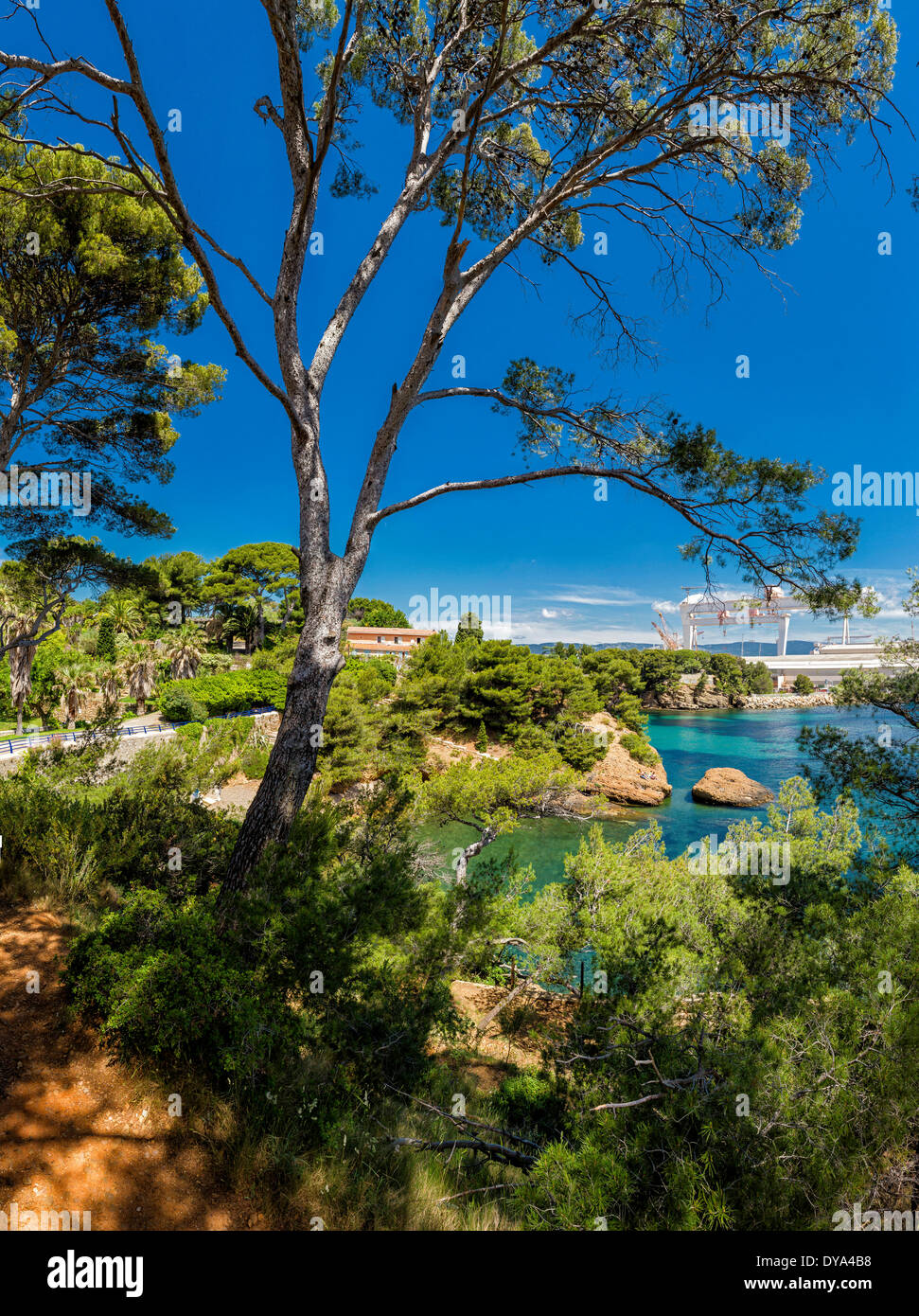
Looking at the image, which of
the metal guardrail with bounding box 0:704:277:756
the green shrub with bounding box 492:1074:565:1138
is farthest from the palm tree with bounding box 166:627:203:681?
the green shrub with bounding box 492:1074:565:1138

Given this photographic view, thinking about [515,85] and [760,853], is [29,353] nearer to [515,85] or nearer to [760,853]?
[515,85]

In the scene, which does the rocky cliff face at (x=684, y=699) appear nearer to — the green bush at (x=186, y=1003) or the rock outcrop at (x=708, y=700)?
the rock outcrop at (x=708, y=700)

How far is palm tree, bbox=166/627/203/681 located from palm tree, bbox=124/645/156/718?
2.12 metres

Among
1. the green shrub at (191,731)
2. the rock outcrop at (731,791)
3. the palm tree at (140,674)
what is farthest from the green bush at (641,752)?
the palm tree at (140,674)

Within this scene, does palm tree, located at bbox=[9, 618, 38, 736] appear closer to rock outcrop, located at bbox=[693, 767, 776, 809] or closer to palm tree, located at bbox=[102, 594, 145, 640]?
palm tree, located at bbox=[102, 594, 145, 640]

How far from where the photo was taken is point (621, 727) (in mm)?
33312

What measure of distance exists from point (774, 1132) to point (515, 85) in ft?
24.6

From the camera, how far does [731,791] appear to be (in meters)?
23.6

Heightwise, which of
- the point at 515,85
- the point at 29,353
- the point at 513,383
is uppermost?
the point at 515,85

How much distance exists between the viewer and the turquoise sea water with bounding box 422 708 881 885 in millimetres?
17031

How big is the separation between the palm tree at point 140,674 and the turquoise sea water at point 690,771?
571 inches

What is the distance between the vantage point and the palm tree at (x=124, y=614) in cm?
2730
